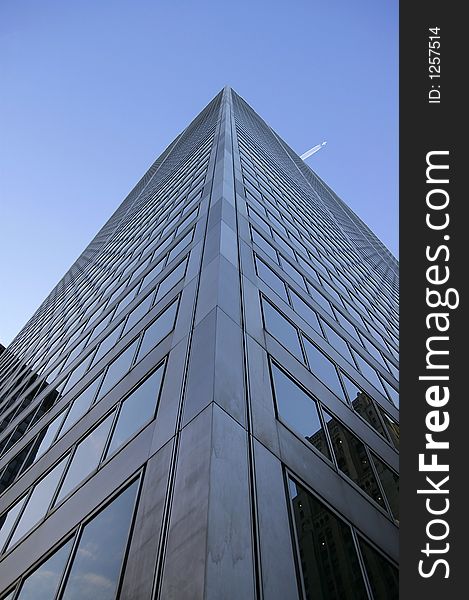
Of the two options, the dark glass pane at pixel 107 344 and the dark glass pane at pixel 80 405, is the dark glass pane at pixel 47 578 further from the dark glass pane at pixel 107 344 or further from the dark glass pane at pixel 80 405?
the dark glass pane at pixel 107 344

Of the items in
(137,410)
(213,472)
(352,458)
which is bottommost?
(213,472)

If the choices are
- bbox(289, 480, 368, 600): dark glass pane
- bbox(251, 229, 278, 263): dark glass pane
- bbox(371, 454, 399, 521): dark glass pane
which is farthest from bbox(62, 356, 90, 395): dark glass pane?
bbox(289, 480, 368, 600): dark glass pane

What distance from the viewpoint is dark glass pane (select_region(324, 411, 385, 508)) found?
978 cm

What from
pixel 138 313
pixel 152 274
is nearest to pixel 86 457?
pixel 138 313

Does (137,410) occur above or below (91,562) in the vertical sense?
above

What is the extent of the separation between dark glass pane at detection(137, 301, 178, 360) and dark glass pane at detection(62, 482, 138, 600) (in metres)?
4.22

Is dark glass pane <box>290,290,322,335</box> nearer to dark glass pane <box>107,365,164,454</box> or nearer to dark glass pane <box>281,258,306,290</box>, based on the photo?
dark glass pane <box>281,258,306,290</box>

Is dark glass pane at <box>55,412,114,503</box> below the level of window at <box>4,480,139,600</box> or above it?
above

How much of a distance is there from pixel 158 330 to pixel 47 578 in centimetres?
570

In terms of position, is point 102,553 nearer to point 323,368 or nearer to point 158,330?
point 158,330

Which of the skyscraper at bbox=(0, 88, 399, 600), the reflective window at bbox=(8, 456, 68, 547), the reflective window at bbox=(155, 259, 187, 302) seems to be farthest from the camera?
the reflective window at bbox=(155, 259, 187, 302)

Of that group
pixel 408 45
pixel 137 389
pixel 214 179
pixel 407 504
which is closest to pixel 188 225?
pixel 214 179

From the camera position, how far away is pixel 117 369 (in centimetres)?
1258

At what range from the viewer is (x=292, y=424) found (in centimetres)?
893
